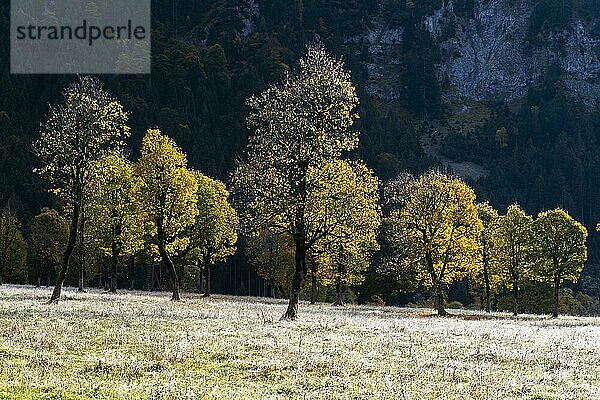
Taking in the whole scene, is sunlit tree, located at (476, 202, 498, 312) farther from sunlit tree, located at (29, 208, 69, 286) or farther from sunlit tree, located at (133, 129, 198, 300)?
sunlit tree, located at (29, 208, 69, 286)

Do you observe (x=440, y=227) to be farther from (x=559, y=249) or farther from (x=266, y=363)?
(x=266, y=363)

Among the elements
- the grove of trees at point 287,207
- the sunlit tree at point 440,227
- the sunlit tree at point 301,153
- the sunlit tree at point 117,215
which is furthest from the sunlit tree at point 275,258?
the sunlit tree at point 301,153

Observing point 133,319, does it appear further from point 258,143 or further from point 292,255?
point 292,255

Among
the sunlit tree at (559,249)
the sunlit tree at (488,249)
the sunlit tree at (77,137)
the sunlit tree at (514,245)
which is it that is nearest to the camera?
the sunlit tree at (77,137)

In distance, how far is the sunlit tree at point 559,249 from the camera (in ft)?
245

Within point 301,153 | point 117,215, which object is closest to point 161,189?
point 117,215

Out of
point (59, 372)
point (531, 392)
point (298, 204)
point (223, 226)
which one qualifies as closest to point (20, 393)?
point (59, 372)

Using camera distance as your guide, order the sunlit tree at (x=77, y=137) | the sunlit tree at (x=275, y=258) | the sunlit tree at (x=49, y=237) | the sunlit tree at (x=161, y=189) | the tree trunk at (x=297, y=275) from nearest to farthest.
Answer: the tree trunk at (x=297, y=275)
the sunlit tree at (x=77, y=137)
the sunlit tree at (x=161, y=189)
the sunlit tree at (x=275, y=258)
the sunlit tree at (x=49, y=237)

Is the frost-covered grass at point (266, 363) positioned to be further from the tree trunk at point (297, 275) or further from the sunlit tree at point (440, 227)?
the sunlit tree at point (440, 227)

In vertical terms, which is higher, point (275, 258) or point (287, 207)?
point (287, 207)

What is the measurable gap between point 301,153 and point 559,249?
4599 cm

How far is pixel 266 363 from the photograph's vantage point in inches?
890

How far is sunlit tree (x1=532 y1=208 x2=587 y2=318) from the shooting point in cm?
7475

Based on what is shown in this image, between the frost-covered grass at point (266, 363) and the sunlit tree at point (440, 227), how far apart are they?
118 feet
